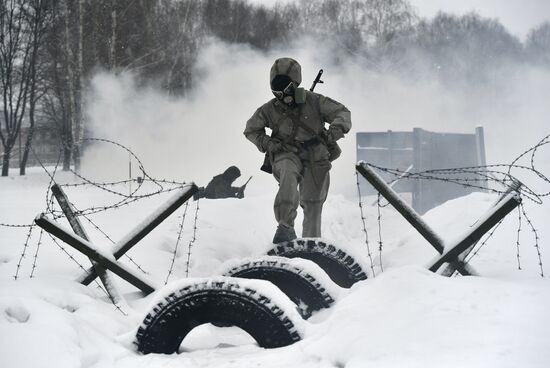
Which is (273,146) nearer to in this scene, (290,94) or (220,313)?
(290,94)

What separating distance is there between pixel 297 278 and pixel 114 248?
151cm

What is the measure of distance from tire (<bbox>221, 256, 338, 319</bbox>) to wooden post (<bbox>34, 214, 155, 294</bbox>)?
80 centimetres

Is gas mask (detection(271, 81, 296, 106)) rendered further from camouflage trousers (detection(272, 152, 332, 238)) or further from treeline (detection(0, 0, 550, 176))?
treeline (detection(0, 0, 550, 176))

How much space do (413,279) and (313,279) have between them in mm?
1097

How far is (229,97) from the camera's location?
96.8ft

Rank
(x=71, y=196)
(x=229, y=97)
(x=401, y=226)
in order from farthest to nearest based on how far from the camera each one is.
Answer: (x=229, y=97) → (x=71, y=196) → (x=401, y=226)

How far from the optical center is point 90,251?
14.7 ft

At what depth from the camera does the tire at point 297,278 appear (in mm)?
4023

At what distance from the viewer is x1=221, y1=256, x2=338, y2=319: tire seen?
13.2 ft

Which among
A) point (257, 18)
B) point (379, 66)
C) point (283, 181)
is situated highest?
point (257, 18)

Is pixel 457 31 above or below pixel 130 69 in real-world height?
above

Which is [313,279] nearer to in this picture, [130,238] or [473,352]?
[130,238]

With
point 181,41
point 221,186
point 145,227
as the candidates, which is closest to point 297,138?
point 145,227

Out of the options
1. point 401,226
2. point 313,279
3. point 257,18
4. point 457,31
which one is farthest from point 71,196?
point 457,31
